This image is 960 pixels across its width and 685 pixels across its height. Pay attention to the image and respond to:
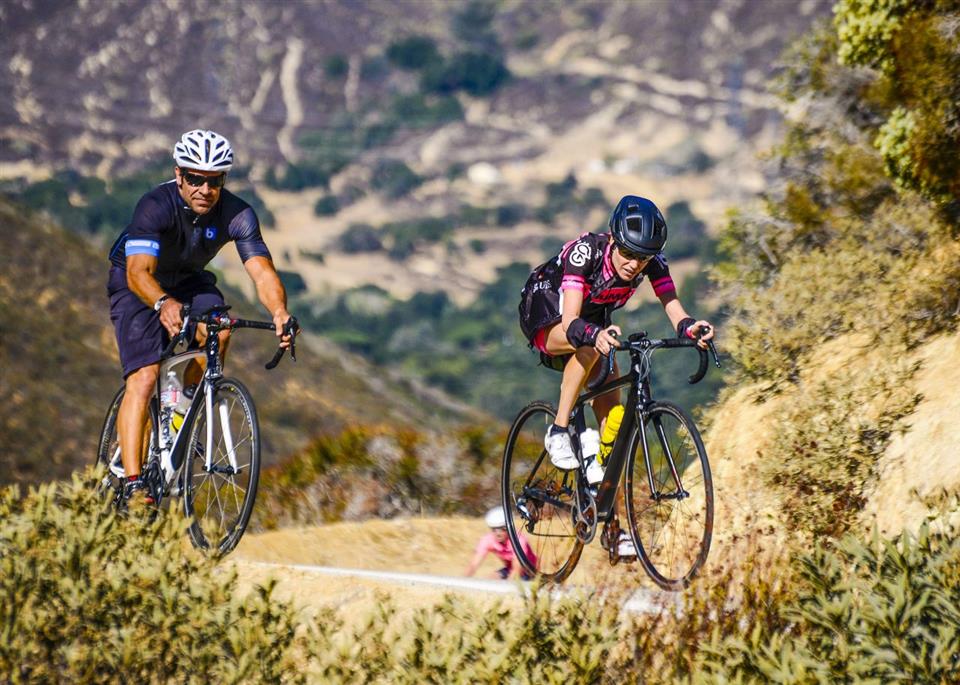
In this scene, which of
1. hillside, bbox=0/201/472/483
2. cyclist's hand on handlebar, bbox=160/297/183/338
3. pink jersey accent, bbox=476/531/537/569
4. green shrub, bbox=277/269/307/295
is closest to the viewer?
cyclist's hand on handlebar, bbox=160/297/183/338

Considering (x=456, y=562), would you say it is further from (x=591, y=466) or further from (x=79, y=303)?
(x=79, y=303)

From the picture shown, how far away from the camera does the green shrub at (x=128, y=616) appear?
19.0 ft

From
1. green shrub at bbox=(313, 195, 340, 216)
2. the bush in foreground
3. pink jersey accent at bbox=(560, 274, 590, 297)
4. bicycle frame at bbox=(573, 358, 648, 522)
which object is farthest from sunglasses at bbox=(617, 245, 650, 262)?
green shrub at bbox=(313, 195, 340, 216)

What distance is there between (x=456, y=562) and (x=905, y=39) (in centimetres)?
689

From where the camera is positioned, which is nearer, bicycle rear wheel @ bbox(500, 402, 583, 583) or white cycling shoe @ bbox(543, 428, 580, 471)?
white cycling shoe @ bbox(543, 428, 580, 471)

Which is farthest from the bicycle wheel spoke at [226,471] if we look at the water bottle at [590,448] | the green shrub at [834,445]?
the green shrub at [834,445]

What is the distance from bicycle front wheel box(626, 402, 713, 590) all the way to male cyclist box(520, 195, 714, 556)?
7.6 inches

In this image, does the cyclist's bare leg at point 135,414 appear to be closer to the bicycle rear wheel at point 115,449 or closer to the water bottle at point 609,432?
the bicycle rear wheel at point 115,449

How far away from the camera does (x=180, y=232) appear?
784cm

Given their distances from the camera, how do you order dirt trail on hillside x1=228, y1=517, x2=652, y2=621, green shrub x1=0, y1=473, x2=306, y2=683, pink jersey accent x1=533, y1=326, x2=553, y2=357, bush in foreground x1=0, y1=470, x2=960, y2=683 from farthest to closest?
dirt trail on hillside x1=228, y1=517, x2=652, y2=621
pink jersey accent x1=533, y1=326, x2=553, y2=357
green shrub x1=0, y1=473, x2=306, y2=683
bush in foreground x1=0, y1=470, x2=960, y2=683

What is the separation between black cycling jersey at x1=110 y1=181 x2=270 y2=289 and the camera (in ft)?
25.1

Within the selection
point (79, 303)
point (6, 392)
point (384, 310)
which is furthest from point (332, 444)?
point (384, 310)

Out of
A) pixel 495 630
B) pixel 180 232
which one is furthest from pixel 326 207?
pixel 495 630

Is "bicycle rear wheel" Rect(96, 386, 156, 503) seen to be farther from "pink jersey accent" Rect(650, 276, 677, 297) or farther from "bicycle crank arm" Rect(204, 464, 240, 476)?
"pink jersey accent" Rect(650, 276, 677, 297)
